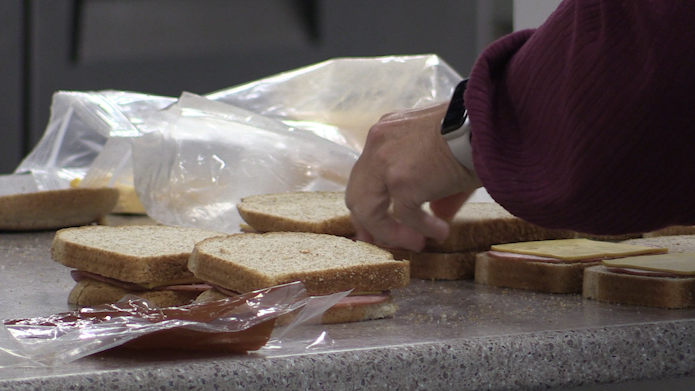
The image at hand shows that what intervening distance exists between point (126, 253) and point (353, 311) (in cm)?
36

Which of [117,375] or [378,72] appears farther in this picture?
[378,72]

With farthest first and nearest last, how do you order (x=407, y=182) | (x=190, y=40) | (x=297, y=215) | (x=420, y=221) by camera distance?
(x=190, y=40) < (x=297, y=215) < (x=420, y=221) < (x=407, y=182)

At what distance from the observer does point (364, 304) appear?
1062 mm

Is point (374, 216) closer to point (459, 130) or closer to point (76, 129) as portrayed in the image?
point (459, 130)

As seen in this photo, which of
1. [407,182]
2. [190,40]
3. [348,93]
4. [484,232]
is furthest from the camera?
[190,40]

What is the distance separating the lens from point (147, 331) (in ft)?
2.74

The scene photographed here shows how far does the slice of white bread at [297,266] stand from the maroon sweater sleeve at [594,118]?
201 millimetres

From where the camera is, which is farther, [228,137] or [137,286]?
[228,137]

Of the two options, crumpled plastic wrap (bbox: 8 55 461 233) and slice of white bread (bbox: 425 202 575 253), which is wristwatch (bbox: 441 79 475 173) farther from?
crumpled plastic wrap (bbox: 8 55 461 233)

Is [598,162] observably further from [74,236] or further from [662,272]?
[74,236]

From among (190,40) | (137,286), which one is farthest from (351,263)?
(190,40)

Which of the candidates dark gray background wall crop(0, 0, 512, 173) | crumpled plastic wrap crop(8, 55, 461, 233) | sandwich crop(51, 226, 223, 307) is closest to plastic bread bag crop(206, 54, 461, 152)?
crumpled plastic wrap crop(8, 55, 461, 233)

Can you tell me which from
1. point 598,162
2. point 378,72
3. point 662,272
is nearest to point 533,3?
point 378,72

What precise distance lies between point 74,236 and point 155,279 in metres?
0.24
